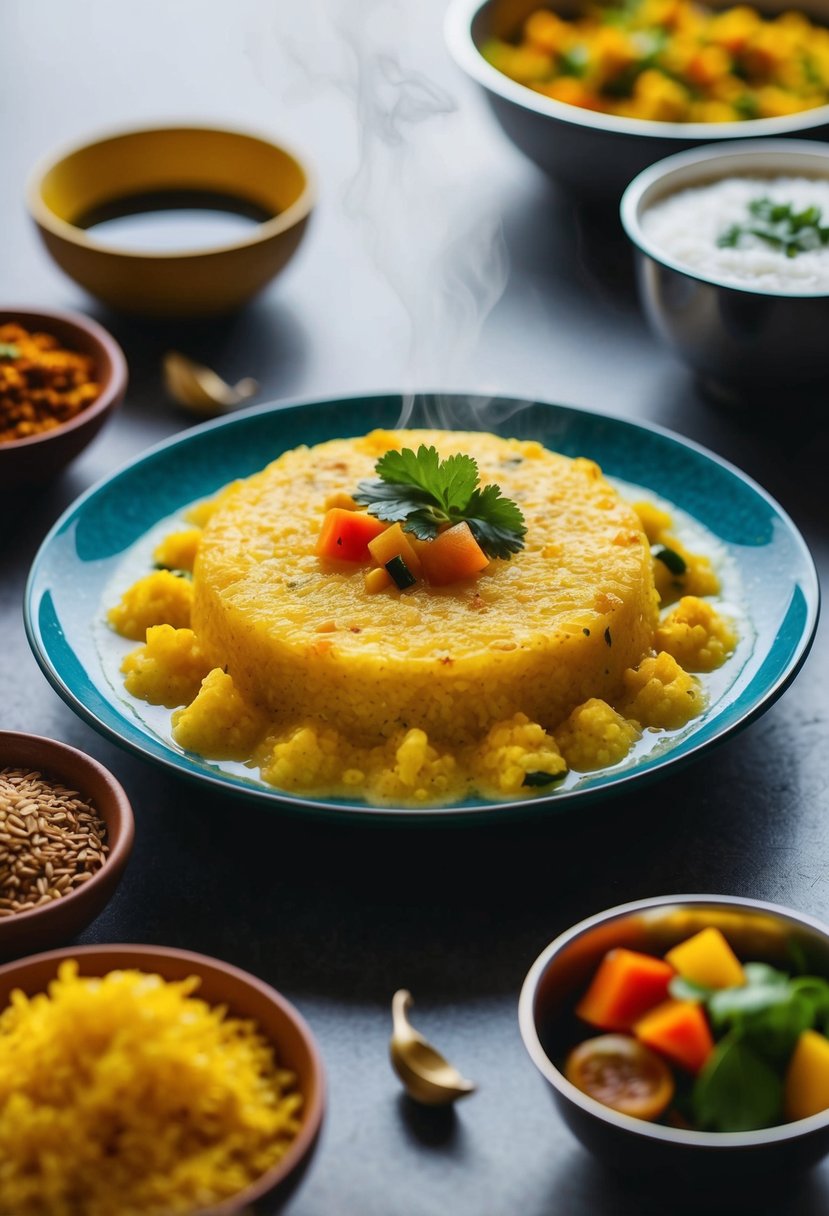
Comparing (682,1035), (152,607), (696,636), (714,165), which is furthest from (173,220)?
(682,1035)

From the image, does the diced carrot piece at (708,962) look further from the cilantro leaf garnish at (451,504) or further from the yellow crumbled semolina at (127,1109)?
the cilantro leaf garnish at (451,504)

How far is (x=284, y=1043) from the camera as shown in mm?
2193

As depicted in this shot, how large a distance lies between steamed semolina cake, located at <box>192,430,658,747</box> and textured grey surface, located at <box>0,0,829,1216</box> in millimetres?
239

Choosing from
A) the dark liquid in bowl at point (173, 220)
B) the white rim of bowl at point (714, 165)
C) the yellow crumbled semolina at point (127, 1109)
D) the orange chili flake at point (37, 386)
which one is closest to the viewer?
the yellow crumbled semolina at point (127, 1109)

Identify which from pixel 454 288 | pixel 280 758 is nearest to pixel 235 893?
pixel 280 758

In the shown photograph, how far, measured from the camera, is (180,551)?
345 centimetres

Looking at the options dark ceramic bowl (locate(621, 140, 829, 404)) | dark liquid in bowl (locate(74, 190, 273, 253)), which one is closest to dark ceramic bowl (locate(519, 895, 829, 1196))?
dark ceramic bowl (locate(621, 140, 829, 404))

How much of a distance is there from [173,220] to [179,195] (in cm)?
14

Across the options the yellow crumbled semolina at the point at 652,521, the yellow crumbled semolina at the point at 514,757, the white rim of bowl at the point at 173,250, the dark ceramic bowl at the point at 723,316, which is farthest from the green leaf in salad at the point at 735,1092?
the white rim of bowl at the point at 173,250

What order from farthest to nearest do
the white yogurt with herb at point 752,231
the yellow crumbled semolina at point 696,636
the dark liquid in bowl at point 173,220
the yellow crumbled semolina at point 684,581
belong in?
the dark liquid in bowl at point 173,220 → the white yogurt with herb at point 752,231 → the yellow crumbled semolina at point 684,581 → the yellow crumbled semolina at point 696,636

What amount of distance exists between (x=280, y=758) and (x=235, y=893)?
0.88ft

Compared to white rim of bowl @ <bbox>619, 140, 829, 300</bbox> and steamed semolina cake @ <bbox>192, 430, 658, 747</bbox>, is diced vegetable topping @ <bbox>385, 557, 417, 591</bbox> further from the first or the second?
white rim of bowl @ <bbox>619, 140, 829, 300</bbox>

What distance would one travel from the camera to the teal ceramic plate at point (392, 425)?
2764 millimetres

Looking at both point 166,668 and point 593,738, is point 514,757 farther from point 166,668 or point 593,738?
point 166,668
